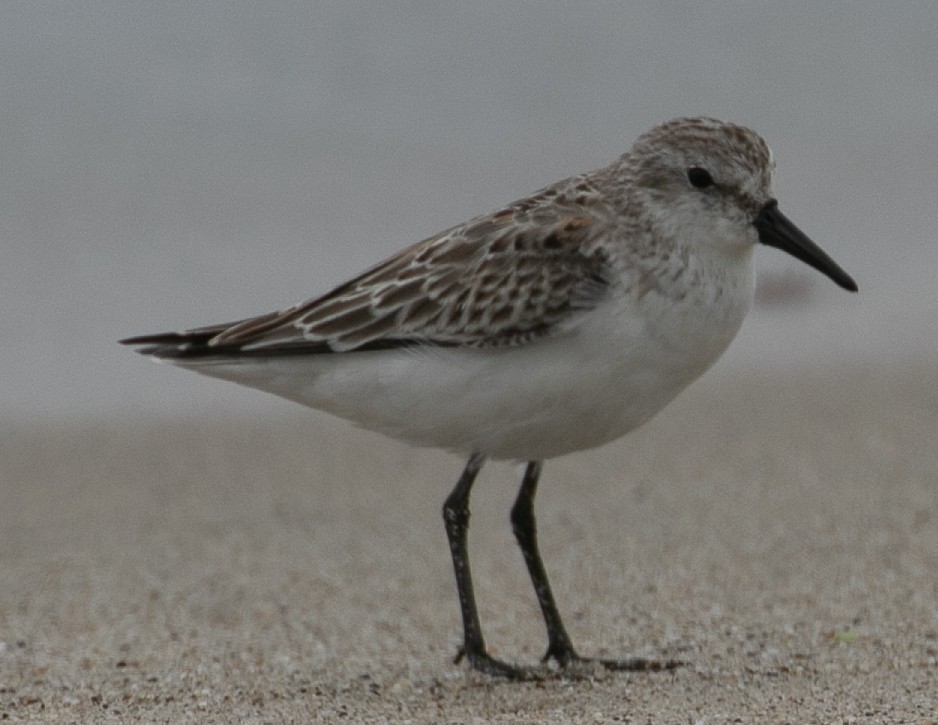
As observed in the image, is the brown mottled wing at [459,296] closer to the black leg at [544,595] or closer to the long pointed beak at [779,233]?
the long pointed beak at [779,233]

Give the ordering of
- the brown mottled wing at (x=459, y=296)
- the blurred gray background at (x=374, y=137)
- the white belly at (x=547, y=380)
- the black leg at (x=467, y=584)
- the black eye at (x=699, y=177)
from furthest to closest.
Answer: the blurred gray background at (x=374, y=137) → the black leg at (x=467, y=584) → the black eye at (x=699, y=177) → the brown mottled wing at (x=459, y=296) → the white belly at (x=547, y=380)

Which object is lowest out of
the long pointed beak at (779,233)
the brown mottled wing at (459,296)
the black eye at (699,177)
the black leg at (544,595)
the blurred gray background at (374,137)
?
the black leg at (544,595)

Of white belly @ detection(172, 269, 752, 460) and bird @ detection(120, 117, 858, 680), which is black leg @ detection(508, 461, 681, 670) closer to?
bird @ detection(120, 117, 858, 680)

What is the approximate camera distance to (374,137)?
556 inches

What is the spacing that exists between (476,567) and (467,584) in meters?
1.79

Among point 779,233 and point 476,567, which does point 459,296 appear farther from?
point 476,567

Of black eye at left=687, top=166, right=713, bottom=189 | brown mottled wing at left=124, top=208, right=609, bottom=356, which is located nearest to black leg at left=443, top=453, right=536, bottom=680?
brown mottled wing at left=124, top=208, right=609, bottom=356

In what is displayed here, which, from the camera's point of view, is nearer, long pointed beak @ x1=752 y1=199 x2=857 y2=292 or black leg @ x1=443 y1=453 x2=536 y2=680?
long pointed beak @ x1=752 y1=199 x2=857 y2=292

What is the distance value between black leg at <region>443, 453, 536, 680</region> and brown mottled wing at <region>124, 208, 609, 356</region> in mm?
462

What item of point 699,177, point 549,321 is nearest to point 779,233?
point 699,177

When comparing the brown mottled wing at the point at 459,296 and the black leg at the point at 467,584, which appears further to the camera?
the black leg at the point at 467,584

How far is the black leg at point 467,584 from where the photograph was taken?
17.1 feet

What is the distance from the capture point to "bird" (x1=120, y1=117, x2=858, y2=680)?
4797 millimetres

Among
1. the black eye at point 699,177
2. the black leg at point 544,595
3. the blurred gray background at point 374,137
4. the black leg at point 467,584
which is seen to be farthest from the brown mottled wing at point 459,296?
the blurred gray background at point 374,137
